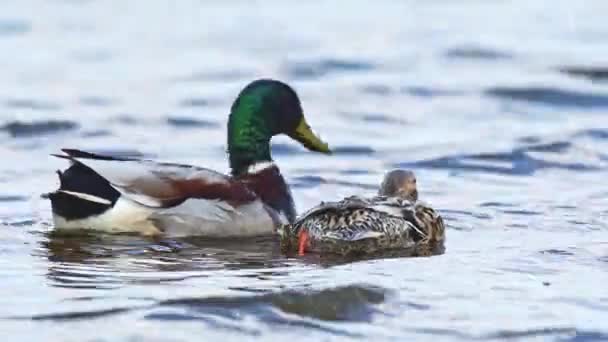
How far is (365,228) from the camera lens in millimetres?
11703

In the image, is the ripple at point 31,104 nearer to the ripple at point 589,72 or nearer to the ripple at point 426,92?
the ripple at point 426,92

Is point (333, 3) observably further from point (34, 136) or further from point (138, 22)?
point (34, 136)

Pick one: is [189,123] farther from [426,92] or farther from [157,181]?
[157,181]

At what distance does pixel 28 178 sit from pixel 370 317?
18.3ft

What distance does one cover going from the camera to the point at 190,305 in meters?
9.84

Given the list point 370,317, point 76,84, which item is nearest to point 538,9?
point 76,84

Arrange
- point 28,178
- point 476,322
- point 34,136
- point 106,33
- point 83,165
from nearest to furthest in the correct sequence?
point 476,322
point 83,165
point 28,178
point 34,136
point 106,33

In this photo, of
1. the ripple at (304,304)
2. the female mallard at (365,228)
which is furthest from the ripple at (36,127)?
the ripple at (304,304)

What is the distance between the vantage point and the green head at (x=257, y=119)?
13.1 metres

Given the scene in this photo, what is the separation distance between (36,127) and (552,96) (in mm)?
5356

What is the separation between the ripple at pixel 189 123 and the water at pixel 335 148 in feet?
0.11

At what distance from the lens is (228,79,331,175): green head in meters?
13.1

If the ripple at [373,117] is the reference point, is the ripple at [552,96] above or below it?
above

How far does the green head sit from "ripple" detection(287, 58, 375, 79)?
6.90 m
